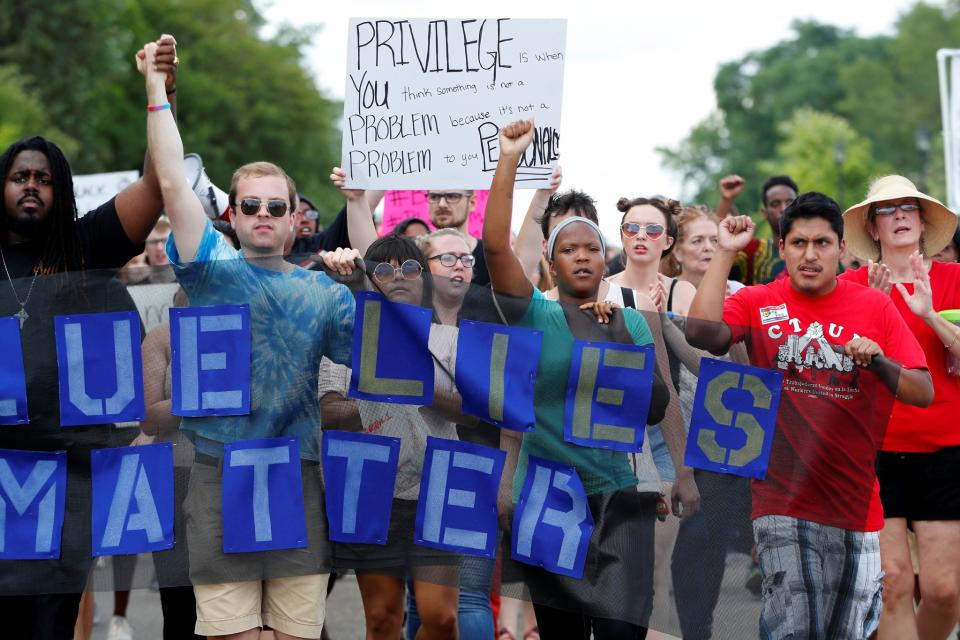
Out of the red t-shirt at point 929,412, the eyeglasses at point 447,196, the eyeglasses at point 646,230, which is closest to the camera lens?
the red t-shirt at point 929,412

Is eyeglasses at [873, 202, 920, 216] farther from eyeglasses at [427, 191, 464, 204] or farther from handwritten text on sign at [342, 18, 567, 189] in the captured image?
eyeglasses at [427, 191, 464, 204]

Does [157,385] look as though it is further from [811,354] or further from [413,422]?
[811,354]

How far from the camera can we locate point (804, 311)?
566 centimetres

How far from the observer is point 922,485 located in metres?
6.33

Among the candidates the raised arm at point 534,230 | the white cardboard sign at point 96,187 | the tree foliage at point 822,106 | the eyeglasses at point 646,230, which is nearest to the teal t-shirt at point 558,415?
the raised arm at point 534,230

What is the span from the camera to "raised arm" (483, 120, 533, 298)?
5340mm

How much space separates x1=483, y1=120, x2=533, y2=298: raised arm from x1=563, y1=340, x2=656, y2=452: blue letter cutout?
1.40ft

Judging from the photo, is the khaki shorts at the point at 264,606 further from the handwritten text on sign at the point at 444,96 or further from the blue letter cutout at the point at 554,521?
the handwritten text on sign at the point at 444,96

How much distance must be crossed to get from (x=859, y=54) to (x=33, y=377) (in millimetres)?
94198

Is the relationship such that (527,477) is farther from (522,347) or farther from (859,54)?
(859,54)

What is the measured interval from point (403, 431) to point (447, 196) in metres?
2.61

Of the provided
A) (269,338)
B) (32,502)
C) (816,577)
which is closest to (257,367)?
(269,338)

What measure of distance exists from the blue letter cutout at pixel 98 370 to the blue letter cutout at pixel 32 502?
19 cm

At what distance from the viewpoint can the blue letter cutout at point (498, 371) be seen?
18.0 ft
